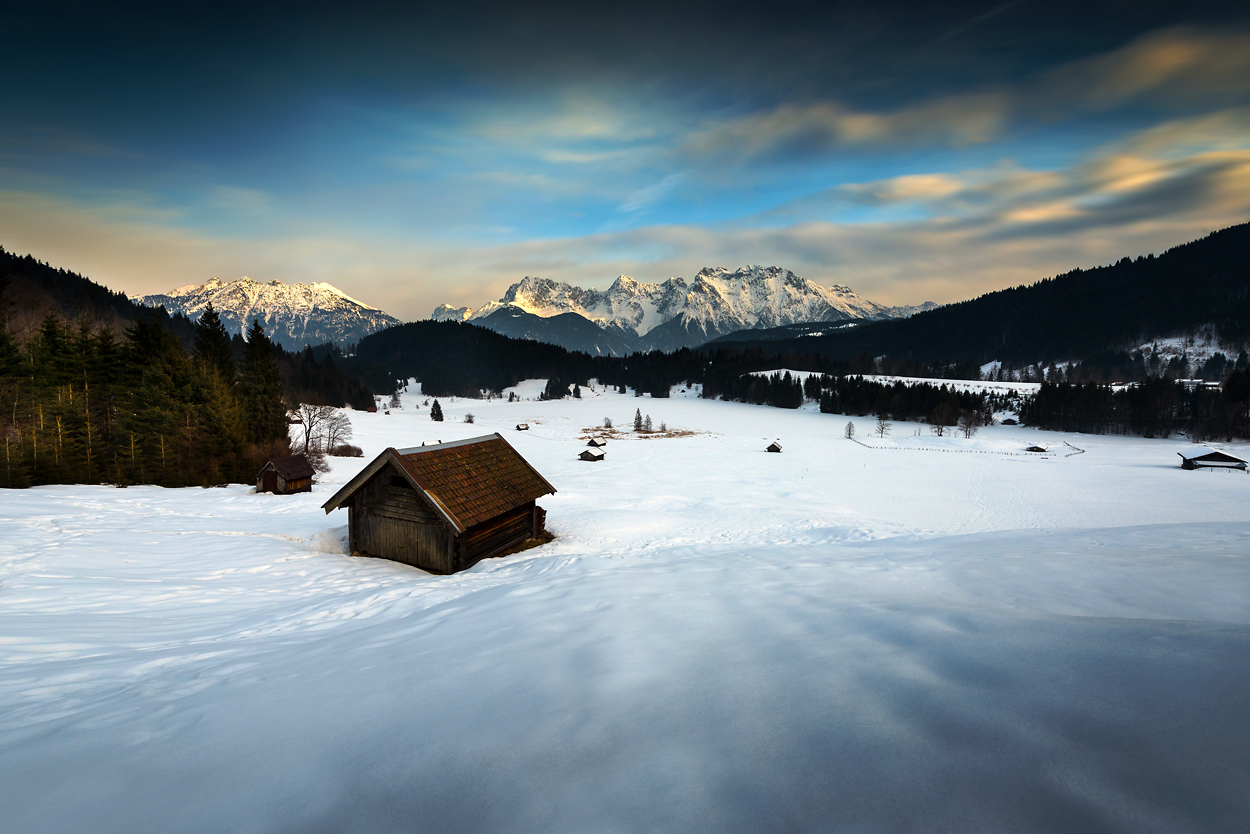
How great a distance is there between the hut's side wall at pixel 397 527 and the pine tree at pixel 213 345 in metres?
32.4

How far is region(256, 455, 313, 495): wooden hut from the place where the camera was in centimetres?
2922

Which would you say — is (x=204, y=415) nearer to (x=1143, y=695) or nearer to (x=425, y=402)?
(x=1143, y=695)

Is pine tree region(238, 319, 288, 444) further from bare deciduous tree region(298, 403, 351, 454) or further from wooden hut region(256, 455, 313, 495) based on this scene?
wooden hut region(256, 455, 313, 495)

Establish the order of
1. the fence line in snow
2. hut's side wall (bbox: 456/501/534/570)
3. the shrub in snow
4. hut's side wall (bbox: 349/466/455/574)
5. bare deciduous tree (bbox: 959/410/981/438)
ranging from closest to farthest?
hut's side wall (bbox: 349/466/455/574) < hut's side wall (bbox: 456/501/534/570) < the shrub in snow < the fence line in snow < bare deciduous tree (bbox: 959/410/981/438)

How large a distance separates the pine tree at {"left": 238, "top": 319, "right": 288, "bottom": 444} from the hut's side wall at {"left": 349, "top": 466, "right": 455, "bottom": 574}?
103 ft

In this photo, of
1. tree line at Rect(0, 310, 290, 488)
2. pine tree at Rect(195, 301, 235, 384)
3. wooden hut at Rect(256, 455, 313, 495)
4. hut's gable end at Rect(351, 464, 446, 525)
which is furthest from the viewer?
pine tree at Rect(195, 301, 235, 384)

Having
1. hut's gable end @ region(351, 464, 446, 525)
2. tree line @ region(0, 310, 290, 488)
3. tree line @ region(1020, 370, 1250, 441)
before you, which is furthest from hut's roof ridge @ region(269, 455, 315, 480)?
tree line @ region(1020, 370, 1250, 441)

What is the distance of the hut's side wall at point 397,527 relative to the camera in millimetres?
15258

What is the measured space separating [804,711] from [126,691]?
782 centimetres

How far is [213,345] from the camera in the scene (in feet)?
132

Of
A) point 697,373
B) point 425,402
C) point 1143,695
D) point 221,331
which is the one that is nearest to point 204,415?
point 221,331

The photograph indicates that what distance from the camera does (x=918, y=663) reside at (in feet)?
14.3

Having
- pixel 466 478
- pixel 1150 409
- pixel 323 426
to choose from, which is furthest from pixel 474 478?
pixel 1150 409

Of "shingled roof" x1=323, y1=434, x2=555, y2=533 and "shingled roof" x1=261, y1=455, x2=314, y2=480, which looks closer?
"shingled roof" x1=323, y1=434, x2=555, y2=533
